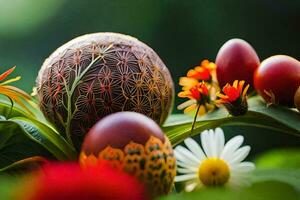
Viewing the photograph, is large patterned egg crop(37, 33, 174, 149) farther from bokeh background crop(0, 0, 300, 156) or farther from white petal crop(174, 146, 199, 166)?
bokeh background crop(0, 0, 300, 156)

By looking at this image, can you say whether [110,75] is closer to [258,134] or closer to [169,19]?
[258,134]

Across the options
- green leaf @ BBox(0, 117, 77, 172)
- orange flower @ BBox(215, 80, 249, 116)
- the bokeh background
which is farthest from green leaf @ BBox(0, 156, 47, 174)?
the bokeh background

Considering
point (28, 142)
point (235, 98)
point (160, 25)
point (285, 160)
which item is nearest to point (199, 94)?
point (235, 98)

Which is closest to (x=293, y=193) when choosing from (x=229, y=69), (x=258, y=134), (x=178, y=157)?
(x=178, y=157)

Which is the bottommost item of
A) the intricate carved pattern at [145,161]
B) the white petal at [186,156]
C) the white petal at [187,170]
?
the white petal at [187,170]

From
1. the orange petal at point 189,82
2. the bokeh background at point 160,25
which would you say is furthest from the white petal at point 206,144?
the bokeh background at point 160,25

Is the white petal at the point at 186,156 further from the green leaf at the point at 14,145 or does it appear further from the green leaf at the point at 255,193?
the green leaf at the point at 255,193
